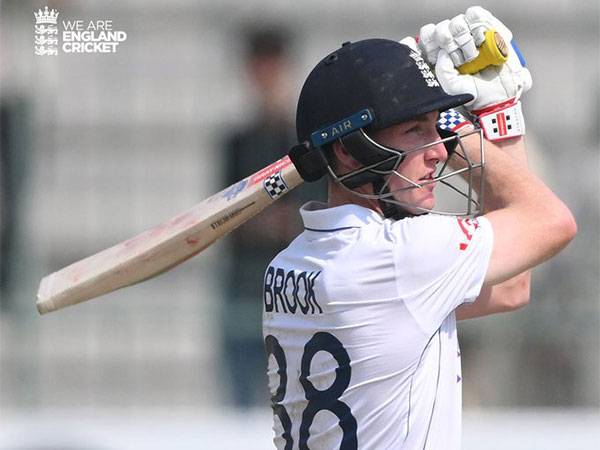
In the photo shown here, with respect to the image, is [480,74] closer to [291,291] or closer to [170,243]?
[291,291]

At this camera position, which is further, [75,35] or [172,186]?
[172,186]

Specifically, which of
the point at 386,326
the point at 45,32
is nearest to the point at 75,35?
the point at 45,32

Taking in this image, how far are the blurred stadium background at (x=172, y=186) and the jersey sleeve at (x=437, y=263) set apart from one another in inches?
125

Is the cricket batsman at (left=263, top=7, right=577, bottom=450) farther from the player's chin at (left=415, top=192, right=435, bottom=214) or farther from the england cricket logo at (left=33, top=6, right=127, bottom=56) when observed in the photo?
the england cricket logo at (left=33, top=6, right=127, bottom=56)

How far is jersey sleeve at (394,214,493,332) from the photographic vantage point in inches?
106

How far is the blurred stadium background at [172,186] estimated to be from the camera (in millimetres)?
5988

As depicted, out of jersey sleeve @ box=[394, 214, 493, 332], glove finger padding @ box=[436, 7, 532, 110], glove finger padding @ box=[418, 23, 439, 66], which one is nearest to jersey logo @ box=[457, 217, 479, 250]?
jersey sleeve @ box=[394, 214, 493, 332]

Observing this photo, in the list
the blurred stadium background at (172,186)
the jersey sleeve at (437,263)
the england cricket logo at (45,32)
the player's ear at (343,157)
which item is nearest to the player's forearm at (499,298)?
the jersey sleeve at (437,263)

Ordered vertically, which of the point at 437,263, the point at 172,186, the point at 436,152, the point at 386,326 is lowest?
the point at 386,326

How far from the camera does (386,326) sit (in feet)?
8.94

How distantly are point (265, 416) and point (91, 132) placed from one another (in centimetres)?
175

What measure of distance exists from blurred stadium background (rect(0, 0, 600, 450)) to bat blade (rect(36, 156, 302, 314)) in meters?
2.48

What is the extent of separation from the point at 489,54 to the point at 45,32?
3560 mm

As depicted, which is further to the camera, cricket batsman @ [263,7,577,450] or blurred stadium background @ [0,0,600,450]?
blurred stadium background @ [0,0,600,450]
